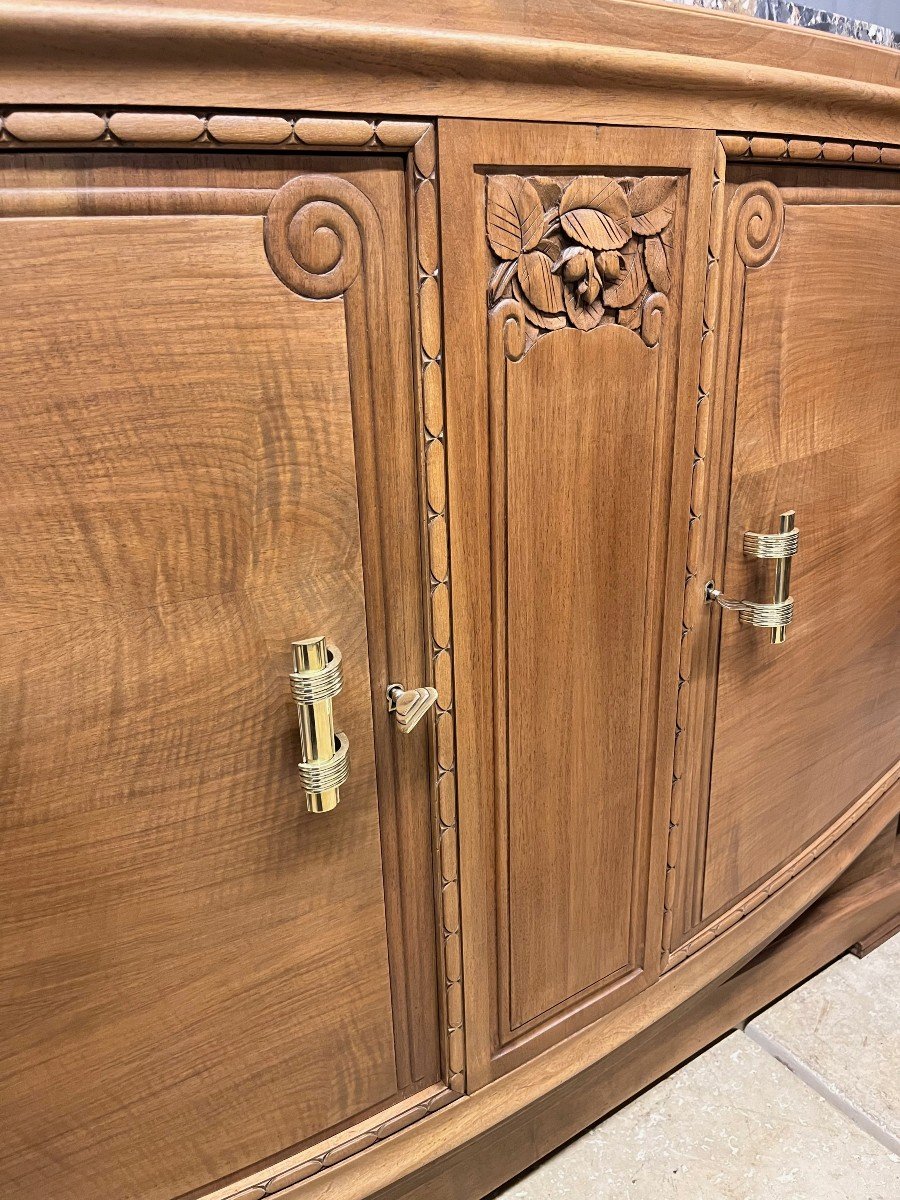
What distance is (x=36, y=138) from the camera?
1.06 feet

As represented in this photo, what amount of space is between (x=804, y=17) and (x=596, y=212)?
12.0 inches

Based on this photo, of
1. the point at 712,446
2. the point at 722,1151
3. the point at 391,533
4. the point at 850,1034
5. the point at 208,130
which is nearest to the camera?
the point at 208,130

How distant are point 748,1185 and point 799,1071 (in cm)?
14

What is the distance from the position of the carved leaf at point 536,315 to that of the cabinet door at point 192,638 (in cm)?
7

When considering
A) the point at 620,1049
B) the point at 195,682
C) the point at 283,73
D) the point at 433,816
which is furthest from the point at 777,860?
the point at 283,73

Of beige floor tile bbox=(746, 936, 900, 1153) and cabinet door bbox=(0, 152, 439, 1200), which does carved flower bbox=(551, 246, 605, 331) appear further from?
beige floor tile bbox=(746, 936, 900, 1153)

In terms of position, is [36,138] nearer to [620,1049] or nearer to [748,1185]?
[620,1049]

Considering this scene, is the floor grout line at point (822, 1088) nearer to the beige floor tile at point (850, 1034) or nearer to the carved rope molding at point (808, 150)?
the beige floor tile at point (850, 1034)

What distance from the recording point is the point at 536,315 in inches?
18.3

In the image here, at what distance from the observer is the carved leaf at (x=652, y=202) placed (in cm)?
48

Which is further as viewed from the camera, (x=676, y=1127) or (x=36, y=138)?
(x=676, y=1127)

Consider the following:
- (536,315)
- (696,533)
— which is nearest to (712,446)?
(696,533)

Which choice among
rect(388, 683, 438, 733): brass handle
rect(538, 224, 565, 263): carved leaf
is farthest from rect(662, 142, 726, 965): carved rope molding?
rect(388, 683, 438, 733): brass handle

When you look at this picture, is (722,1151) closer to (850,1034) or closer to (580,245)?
(850,1034)
